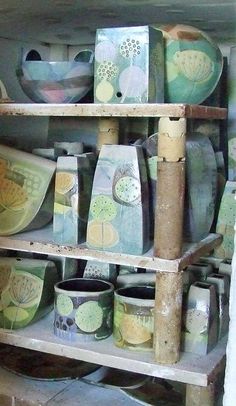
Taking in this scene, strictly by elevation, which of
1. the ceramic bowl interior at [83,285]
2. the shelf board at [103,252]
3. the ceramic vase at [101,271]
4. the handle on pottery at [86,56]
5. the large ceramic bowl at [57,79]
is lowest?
the ceramic bowl interior at [83,285]

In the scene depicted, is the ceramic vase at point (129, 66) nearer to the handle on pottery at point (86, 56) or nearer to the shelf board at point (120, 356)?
the handle on pottery at point (86, 56)

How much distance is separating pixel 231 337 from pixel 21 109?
580mm

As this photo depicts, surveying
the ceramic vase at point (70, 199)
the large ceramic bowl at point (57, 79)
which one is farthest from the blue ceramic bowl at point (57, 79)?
the ceramic vase at point (70, 199)

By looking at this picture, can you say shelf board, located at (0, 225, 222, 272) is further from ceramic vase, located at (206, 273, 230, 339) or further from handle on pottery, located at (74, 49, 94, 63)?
handle on pottery, located at (74, 49, 94, 63)

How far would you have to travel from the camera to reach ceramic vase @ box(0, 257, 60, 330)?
1226mm

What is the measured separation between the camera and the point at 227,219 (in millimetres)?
1265

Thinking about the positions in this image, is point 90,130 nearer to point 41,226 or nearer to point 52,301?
point 41,226

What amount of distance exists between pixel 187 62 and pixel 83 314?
20.6 inches

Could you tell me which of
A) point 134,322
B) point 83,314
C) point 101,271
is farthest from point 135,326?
point 101,271

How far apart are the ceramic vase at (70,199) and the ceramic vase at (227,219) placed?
31 cm

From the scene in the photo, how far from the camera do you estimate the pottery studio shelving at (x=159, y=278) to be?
3.35ft

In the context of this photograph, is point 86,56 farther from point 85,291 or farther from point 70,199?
point 85,291

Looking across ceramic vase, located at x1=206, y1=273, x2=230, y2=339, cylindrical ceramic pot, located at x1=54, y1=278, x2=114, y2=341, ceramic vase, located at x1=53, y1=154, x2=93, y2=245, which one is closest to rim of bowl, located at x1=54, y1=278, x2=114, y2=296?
cylindrical ceramic pot, located at x1=54, y1=278, x2=114, y2=341

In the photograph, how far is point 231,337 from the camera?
0.83 meters
